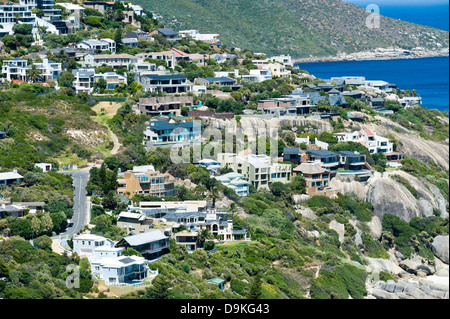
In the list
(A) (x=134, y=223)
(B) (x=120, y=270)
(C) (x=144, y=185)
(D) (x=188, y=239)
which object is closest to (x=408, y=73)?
(C) (x=144, y=185)

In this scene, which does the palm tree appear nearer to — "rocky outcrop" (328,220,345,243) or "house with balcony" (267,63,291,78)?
"house with balcony" (267,63,291,78)

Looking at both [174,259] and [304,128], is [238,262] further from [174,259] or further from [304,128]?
[304,128]

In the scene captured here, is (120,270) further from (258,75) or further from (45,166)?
(258,75)

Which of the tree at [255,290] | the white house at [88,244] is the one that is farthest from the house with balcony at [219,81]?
the tree at [255,290]

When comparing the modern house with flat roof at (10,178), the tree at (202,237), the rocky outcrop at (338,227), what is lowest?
the rocky outcrop at (338,227)

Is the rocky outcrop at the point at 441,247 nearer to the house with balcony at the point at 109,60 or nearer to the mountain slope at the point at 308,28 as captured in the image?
the house with balcony at the point at 109,60
